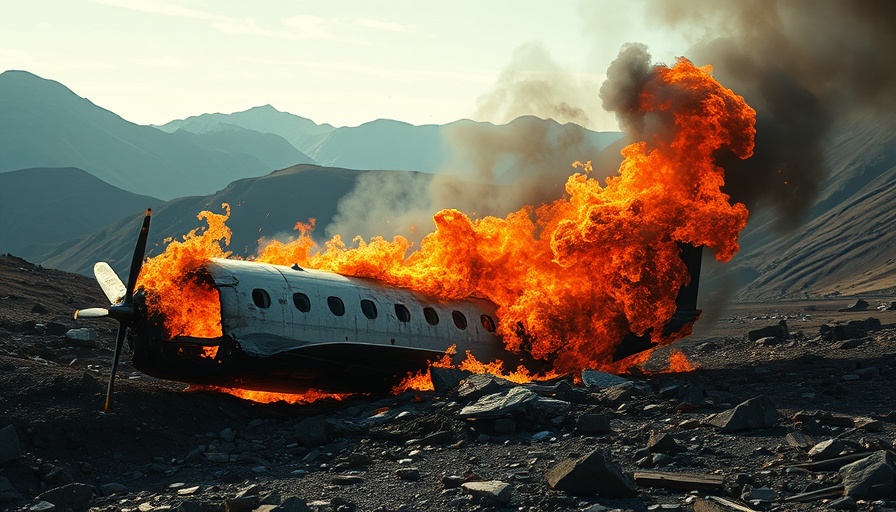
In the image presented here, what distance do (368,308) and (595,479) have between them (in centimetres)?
1338

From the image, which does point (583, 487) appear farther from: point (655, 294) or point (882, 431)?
point (655, 294)

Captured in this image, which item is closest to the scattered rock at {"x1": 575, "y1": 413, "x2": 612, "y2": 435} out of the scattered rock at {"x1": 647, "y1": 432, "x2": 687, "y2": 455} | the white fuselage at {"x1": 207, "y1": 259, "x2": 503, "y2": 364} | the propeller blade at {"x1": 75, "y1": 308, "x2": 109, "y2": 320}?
the scattered rock at {"x1": 647, "y1": 432, "x2": 687, "y2": 455}

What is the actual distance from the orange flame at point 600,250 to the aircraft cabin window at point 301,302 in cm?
389

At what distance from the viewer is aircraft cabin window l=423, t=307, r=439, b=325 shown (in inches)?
1202

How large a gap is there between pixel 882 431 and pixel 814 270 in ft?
458

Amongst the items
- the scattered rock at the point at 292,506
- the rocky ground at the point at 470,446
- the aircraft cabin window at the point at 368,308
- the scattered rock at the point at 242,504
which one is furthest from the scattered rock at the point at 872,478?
the aircraft cabin window at the point at 368,308

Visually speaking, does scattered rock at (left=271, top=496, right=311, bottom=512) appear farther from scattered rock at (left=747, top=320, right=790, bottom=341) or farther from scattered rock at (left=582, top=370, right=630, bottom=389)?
scattered rock at (left=747, top=320, right=790, bottom=341)

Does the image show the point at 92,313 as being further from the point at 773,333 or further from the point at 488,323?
the point at 773,333

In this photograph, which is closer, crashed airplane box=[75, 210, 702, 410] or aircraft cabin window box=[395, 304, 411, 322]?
crashed airplane box=[75, 210, 702, 410]

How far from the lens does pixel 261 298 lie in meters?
26.7

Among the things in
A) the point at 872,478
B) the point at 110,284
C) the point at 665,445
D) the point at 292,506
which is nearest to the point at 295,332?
the point at 110,284

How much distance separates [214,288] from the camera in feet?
87.8

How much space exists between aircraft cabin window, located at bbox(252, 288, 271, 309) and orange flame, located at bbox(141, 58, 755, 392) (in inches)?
189

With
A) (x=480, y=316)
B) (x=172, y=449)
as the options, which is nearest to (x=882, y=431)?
(x=480, y=316)
